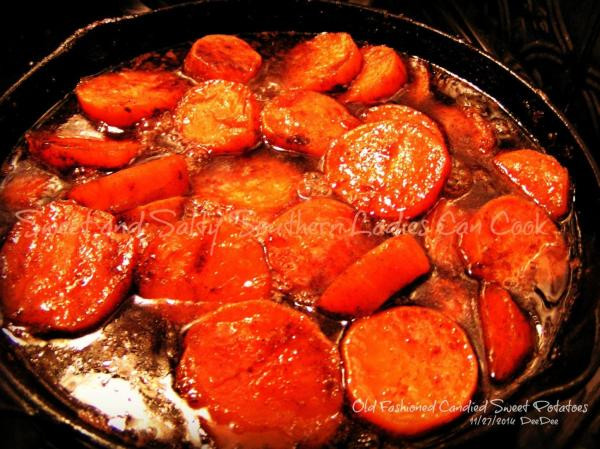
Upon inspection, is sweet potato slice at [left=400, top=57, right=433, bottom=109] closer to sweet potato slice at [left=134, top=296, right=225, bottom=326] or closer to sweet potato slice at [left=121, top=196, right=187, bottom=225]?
sweet potato slice at [left=121, top=196, right=187, bottom=225]

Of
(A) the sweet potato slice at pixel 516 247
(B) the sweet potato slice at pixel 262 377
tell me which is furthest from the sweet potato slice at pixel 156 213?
(A) the sweet potato slice at pixel 516 247

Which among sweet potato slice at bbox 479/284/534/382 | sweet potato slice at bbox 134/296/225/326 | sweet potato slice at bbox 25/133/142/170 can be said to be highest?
sweet potato slice at bbox 25/133/142/170

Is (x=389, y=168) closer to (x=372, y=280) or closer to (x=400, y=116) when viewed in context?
(x=400, y=116)

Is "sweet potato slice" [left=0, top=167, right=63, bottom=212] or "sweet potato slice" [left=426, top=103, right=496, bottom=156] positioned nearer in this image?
"sweet potato slice" [left=0, top=167, right=63, bottom=212]

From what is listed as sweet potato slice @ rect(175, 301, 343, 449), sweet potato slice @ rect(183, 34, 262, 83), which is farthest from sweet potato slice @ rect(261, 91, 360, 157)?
sweet potato slice @ rect(175, 301, 343, 449)

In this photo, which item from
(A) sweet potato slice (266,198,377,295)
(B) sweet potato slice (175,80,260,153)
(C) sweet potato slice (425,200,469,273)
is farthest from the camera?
(B) sweet potato slice (175,80,260,153)

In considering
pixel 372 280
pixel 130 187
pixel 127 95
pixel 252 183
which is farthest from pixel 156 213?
pixel 372 280

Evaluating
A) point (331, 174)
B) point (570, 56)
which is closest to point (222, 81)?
point (331, 174)
